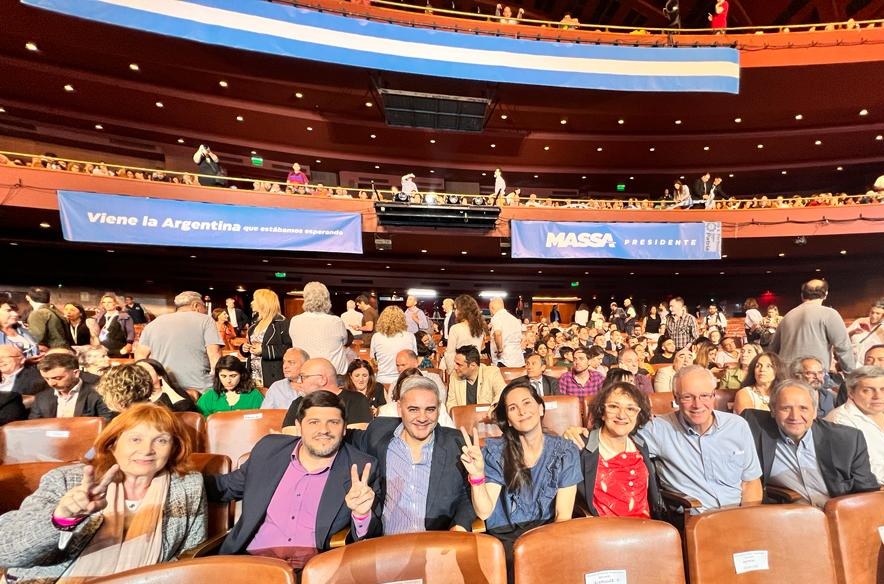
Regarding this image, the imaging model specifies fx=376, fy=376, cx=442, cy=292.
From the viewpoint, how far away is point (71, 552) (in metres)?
1.27

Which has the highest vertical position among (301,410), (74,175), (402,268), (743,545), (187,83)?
(187,83)

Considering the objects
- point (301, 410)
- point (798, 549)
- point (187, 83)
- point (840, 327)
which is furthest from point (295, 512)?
point (187, 83)

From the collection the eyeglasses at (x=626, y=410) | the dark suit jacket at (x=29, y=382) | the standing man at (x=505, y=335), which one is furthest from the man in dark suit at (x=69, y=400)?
the standing man at (x=505, y=335)

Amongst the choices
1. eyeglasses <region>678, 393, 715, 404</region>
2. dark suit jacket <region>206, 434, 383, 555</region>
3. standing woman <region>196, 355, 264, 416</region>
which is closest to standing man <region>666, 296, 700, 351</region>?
eyeglasses <region>678, 393, 715, 404</region>

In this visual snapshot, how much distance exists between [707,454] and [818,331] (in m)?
2.21

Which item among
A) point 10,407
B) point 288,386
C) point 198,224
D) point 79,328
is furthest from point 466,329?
point 79,328

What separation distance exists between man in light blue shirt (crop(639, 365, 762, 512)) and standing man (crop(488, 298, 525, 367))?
82.0 inches

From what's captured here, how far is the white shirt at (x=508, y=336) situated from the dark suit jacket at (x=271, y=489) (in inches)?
98.1

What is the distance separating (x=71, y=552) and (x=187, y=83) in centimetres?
1022

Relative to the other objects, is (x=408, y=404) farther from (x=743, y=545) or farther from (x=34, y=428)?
(x=34, y=428)

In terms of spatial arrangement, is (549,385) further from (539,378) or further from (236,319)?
(236,319)

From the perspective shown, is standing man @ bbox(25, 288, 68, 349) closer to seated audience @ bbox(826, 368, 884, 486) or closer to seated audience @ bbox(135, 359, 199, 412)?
seated audience @ bbox(135, 359, 199, 412)

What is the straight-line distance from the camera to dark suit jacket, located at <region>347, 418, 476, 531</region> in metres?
1.70

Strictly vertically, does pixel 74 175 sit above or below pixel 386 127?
below
